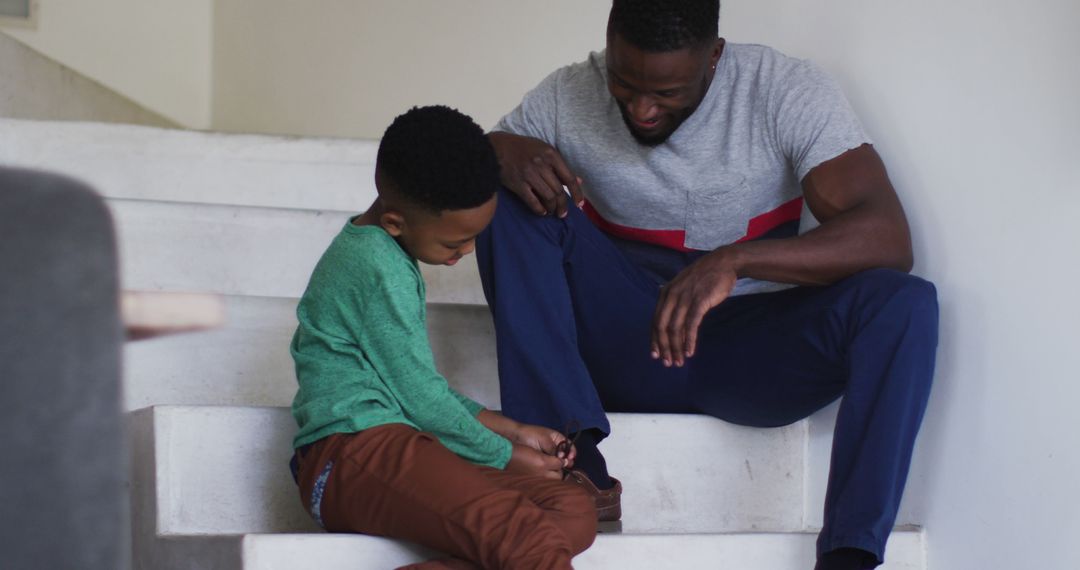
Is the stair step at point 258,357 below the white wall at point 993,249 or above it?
below

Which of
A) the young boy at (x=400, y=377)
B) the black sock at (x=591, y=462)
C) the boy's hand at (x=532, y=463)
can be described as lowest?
the black sock at (x=591, y=462)

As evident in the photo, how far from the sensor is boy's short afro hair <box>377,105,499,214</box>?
4.70ft

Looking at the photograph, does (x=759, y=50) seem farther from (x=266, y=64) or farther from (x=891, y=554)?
(x=266, y=64)

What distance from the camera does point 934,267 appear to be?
64.8 inches

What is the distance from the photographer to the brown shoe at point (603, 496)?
1.58 meters

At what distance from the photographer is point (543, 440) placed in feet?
5.19

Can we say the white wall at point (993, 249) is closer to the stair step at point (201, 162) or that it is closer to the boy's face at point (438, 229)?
the boy's face at point (438, 229)

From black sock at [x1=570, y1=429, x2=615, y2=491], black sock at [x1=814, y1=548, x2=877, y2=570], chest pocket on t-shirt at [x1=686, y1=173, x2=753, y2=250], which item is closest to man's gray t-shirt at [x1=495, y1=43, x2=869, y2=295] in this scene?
chest pocket on t-shirt at [x1=686, y1=173, x2=753, y2=250]

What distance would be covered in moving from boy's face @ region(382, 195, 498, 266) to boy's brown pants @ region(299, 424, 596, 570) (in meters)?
0.21

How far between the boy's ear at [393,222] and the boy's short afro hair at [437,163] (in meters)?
0.03

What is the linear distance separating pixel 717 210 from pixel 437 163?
53 centimetres

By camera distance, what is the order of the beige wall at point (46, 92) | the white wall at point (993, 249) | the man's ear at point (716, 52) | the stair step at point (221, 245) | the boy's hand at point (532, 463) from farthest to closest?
the beige wall at point (46, 92) < the stair step at point (221, 245) < the man's ear at point (716, 52) < the boy's hand at point (532, 463) < the white wall at point (993, 249)

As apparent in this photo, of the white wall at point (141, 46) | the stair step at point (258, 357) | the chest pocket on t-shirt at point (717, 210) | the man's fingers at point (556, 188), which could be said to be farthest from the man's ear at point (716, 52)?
the white wall at point (141, 46)

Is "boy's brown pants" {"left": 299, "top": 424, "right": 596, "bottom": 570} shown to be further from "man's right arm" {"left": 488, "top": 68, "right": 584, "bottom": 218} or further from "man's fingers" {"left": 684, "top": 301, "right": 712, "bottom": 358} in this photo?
"man's right arm" {"left": 488, "top": 68, "right": 584, "bottom": 218}
